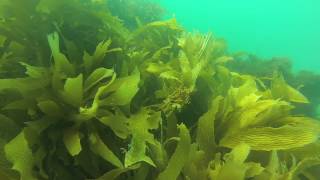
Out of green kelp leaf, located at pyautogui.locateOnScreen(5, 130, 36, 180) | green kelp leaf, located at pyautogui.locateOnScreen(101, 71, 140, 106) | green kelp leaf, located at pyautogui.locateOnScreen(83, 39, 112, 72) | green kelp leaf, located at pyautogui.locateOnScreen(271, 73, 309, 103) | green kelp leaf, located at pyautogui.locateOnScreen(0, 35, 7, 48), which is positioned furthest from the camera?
green kelp leaf, located at pyautogui.locateOnScreen(271, 73, 309, 103)

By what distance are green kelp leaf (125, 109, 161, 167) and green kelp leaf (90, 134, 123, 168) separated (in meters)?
0.05

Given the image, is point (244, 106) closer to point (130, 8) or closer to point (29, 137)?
point (29, 137)

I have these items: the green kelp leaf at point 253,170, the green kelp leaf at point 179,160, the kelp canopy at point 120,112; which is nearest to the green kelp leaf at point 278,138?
the kelp canopy at point 120,112

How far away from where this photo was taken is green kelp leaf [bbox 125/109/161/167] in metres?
1.41

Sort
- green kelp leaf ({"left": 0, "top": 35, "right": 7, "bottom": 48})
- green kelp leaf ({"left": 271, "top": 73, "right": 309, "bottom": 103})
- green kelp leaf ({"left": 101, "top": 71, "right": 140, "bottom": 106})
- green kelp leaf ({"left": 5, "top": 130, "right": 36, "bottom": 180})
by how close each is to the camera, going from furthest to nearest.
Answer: green kelp leaf ({"left": 271, "top": 73, "right": 309, "bottom": 103}) < green kelp leaf ({"left": 0, "top": 35, "right": 7, "bottom": 48}) < green kelp leaf ({"left": 101, "top": 71, "right": 140, "bottom": 106}) < green kelp leaf ({"left": 5, "top": 130, "right": 36, "bottom": 180})

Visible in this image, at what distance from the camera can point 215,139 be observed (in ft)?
5.83

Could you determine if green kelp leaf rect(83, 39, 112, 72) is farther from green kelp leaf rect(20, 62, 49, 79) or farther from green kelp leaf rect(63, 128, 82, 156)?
green kelp leaf rect(63, 128, 82, 156)

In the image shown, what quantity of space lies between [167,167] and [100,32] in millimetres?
851

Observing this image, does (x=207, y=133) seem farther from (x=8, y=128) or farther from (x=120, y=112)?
(x=8, y=128)

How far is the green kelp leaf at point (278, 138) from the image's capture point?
164 cm

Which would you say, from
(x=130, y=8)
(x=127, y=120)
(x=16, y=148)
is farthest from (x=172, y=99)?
(x=130, y=8)

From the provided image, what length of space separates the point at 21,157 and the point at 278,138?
3.35 feet

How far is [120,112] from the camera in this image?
5.31 feet

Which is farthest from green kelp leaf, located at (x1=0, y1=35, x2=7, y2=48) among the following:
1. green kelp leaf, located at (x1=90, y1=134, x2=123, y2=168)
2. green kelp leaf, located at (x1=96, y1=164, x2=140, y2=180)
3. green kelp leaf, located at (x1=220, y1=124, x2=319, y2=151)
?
green kelp leaf, located at (x1=220, y1=124, x2=319, y2=151)
